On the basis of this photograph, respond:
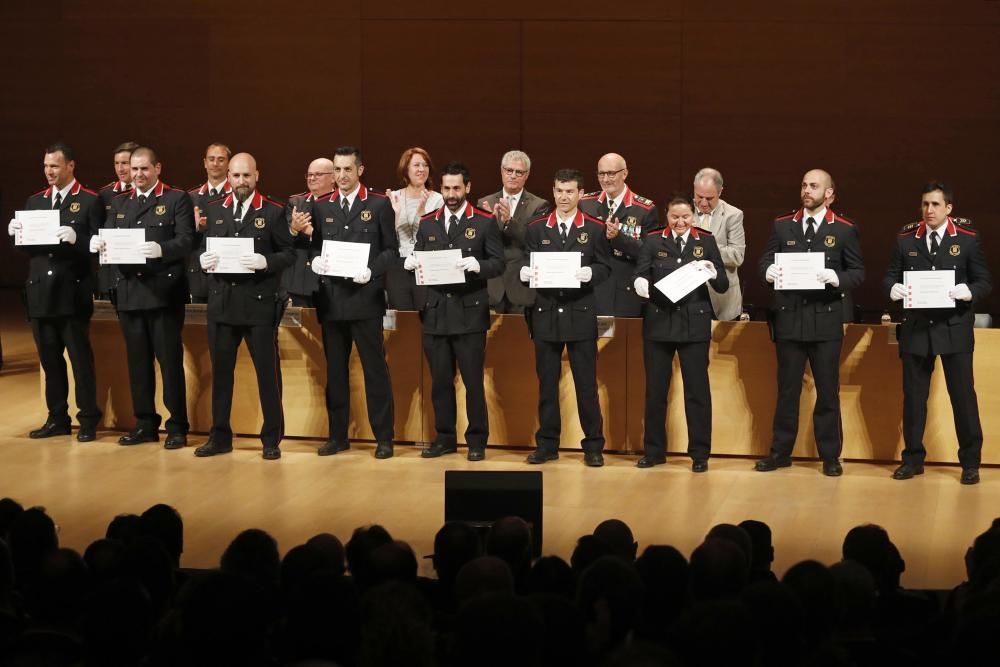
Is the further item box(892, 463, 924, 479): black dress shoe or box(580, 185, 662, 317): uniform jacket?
box(580, 185, 662, 317): uniform jacket

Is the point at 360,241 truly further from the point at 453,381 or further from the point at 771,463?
the point at 771,463

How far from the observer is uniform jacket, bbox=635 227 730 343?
727 cm

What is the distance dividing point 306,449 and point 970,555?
4.65m

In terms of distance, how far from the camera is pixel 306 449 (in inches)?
309

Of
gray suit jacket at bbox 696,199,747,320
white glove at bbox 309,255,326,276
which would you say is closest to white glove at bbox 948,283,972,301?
gray suit jacket at bbox 696,199,747,320

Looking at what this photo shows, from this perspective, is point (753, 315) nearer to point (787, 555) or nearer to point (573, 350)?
point (573, 350)

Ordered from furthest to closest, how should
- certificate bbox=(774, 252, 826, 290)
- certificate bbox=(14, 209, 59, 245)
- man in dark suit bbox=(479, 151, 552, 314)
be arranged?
1. man in dark suit bbox=(479, 151, 552, 314)
2. certificate bbox=(14, 209, 59, 245)
3. certificate bbox=(774, 252, 826, 290)

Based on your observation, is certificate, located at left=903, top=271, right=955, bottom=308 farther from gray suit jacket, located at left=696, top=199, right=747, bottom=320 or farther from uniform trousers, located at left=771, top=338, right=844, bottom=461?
gray suit jacket, located at left=696, top=199, right=747, bottom=320

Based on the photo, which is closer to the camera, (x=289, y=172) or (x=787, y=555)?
(x=787, y=555)

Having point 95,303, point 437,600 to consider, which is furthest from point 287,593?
point 95,303

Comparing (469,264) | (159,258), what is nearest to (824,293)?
(469,264)

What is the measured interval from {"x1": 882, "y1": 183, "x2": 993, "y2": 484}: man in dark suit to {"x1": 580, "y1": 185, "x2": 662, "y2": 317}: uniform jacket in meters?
1.57

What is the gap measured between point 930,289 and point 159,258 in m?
4.41

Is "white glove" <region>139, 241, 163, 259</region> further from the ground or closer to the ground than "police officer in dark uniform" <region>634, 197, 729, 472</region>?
further from the ground
